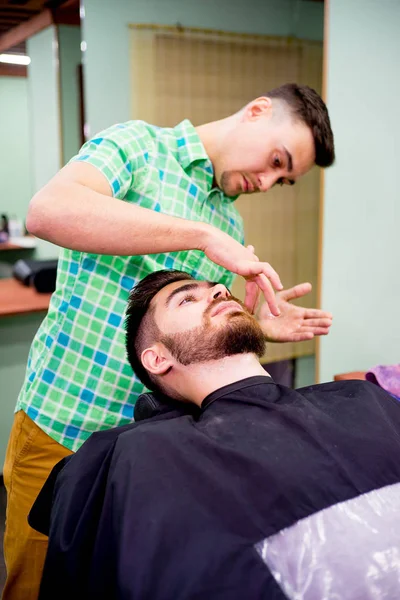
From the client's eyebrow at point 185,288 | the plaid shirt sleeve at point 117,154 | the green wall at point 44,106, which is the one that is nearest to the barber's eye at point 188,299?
the client's eyebrow at point 185,288

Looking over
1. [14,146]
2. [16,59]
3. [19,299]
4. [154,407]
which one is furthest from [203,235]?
[16,59]

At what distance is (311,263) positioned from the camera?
13.6ft

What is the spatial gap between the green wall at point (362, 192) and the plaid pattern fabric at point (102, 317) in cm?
115

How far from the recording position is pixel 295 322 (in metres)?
1.70

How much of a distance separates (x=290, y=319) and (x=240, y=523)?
2.55ft

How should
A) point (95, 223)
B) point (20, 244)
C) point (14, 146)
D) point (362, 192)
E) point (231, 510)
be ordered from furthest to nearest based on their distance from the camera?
1. point (20, 244)
2. point (14, 146)
3. point (362, 192)
4. point (95, 223)
5. point (231, 510)

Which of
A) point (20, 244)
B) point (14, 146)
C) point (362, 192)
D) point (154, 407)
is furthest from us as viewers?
point (20, 244)

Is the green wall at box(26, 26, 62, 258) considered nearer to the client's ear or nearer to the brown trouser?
the brown trouser

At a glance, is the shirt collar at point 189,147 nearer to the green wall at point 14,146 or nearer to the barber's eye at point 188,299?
the barber's eye at point 188,299

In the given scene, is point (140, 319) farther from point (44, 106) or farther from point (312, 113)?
point (44, 106)

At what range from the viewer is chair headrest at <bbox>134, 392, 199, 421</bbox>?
1.38 m

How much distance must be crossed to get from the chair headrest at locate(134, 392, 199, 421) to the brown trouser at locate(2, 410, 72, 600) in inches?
11.2

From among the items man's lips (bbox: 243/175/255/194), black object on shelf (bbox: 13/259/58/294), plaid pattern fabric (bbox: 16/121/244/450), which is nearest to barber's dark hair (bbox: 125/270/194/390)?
plaid pattern fabric (bbox: 16/121/244/450)

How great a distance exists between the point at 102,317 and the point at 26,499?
531 mm
